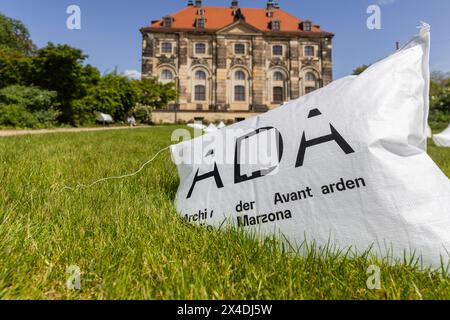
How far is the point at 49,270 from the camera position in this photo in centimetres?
92

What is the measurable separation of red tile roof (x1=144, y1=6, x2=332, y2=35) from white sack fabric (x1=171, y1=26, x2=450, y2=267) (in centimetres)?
3441

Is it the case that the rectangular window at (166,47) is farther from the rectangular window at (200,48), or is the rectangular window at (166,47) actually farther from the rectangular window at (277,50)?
the rectangular window at (277,50)

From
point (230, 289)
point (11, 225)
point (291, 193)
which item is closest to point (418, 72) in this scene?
point (291, 193)

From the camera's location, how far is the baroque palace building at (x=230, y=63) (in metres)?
32.3

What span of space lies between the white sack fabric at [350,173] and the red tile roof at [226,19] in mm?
34414

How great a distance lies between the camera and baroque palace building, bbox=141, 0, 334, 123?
32.3m

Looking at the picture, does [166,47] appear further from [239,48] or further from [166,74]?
[239,48]

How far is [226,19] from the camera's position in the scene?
35062 millimetres

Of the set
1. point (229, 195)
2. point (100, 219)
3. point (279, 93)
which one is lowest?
point (100, 219)

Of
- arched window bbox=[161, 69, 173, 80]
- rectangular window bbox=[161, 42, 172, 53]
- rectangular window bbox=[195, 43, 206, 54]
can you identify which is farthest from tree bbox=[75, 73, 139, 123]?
rectangular window bbox=[195, 43, 206, 54]

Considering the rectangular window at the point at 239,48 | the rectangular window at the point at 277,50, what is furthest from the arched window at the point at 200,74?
the rectangular window at the point at 277,50

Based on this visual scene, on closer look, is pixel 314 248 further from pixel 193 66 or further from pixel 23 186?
pixel 193 66

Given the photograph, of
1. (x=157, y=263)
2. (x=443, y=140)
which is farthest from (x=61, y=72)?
(x=157, y=263)

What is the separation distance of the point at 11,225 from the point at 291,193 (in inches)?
47.3
